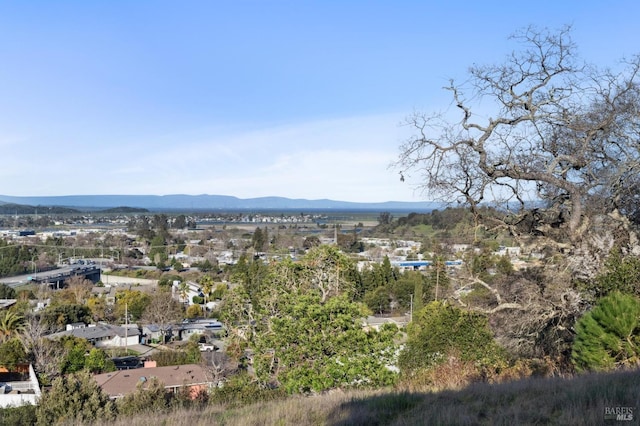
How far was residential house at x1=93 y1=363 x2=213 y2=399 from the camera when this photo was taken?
15.7 m

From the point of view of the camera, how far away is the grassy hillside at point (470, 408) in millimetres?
3580

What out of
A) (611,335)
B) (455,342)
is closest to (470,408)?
(611,335)

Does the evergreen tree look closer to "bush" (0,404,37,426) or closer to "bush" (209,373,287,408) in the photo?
"bush" (209,373,287,408)

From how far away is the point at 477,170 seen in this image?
23.4ft

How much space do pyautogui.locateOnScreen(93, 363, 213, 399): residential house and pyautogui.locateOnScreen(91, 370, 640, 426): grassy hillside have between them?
11.3 metres

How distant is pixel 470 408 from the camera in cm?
405

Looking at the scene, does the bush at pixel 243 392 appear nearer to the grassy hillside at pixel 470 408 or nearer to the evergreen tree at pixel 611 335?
the grassy hillside at pixel 470 408

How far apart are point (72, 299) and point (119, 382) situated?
19312 mm

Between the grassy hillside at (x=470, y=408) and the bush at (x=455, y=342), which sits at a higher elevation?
the grassy hillside at (x=470, y=408)

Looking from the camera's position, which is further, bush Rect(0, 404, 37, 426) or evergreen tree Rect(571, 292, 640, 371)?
bush Rect(0, 404, 37, 426)

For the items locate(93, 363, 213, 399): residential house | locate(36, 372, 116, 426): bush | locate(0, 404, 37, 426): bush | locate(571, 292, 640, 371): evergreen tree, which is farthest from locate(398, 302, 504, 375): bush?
locate(93, 363, 213, 399): residential house

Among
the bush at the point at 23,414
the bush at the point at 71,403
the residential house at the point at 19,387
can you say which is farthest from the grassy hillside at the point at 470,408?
the residential house at the point at 19,387

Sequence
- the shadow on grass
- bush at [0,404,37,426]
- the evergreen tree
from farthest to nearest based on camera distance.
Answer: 1. bush at [0,404,37,426]
2. the evergreen tree
3. the shadow on grass

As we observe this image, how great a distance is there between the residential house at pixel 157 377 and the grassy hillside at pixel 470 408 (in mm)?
11280
